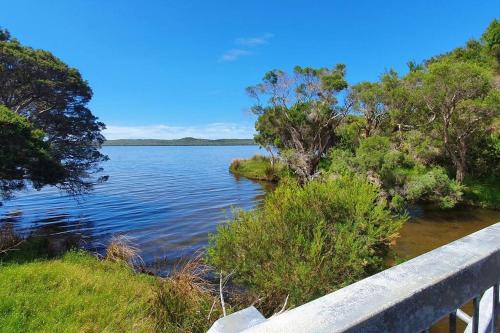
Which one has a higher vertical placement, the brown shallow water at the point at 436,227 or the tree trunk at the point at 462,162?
the tree trunk at the point at 462,162

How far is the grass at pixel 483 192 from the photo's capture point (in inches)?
791

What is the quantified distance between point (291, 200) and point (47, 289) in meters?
6.21

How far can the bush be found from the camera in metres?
6.43

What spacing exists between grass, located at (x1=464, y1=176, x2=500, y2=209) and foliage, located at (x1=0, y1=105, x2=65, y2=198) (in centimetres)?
2301

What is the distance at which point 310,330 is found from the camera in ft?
3.15

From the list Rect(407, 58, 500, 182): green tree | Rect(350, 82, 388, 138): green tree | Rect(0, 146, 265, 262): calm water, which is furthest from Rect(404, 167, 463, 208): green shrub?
Rect(0, 146, 265, 262): calm water

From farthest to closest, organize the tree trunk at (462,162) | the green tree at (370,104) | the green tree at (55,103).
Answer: the green tree at (370,104) → the tree trunk at (462,162) → the green tree at (55,103)

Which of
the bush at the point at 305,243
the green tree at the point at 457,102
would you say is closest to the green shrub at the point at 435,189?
the green tree at the point at 457,102

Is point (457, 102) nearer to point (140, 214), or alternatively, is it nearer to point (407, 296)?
point (140, 214)

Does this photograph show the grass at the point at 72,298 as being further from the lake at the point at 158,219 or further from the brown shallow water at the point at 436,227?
the brown shallow water at the point at 436,227

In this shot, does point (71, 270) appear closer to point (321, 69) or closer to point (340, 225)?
point (340, 225)

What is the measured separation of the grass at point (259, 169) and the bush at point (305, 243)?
88.8ft

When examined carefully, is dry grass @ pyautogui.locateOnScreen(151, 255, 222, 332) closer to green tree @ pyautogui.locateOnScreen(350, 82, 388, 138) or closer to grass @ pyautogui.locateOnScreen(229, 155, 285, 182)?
green tree @ pyautogui.locateOnScreen(350, 82, 388, 138)

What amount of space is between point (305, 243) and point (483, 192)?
19525 mm
